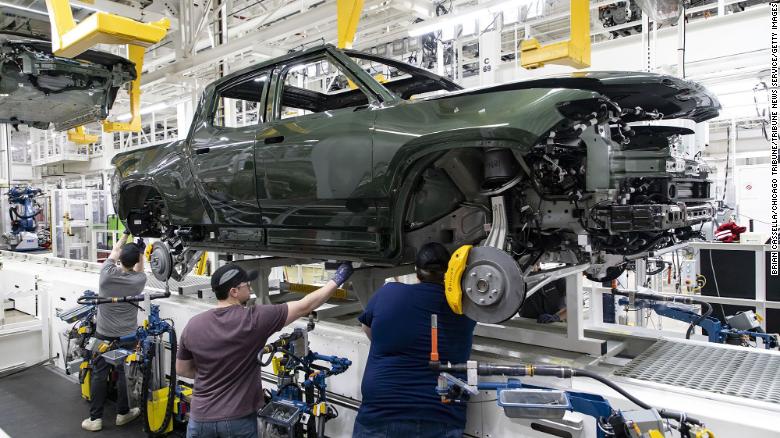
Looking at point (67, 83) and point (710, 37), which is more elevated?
point (710, 37)

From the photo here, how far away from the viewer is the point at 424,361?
2.26m

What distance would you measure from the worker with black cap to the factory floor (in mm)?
133

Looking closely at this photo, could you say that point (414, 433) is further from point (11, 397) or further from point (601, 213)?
point (11, 397)

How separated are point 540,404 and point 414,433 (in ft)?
2.64

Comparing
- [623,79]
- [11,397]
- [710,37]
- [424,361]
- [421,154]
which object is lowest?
[11,397]

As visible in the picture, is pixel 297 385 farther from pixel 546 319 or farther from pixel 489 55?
pixel 489 55

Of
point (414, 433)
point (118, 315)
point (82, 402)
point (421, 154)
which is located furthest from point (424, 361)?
point (82, 402)

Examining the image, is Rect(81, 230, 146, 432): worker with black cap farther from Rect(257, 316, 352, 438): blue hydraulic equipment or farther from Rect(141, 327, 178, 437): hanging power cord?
Rect(257, 316, 352, 438): blue hydraulic equipment

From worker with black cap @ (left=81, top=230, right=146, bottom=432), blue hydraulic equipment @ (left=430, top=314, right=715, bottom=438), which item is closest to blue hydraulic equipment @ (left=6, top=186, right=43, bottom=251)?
worker with black cap @ (left=81, top=230, right=146, bottom=432)

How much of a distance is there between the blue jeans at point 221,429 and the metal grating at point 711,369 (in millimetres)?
1805

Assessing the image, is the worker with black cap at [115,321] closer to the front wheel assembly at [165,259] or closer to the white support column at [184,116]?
the front wheel assembly at [165,259]

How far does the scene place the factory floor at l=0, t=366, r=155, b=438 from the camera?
4.40m

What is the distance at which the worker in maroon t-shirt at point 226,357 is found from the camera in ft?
8.20

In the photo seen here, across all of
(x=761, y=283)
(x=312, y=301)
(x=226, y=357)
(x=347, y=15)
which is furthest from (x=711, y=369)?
(x=347, y=15)
